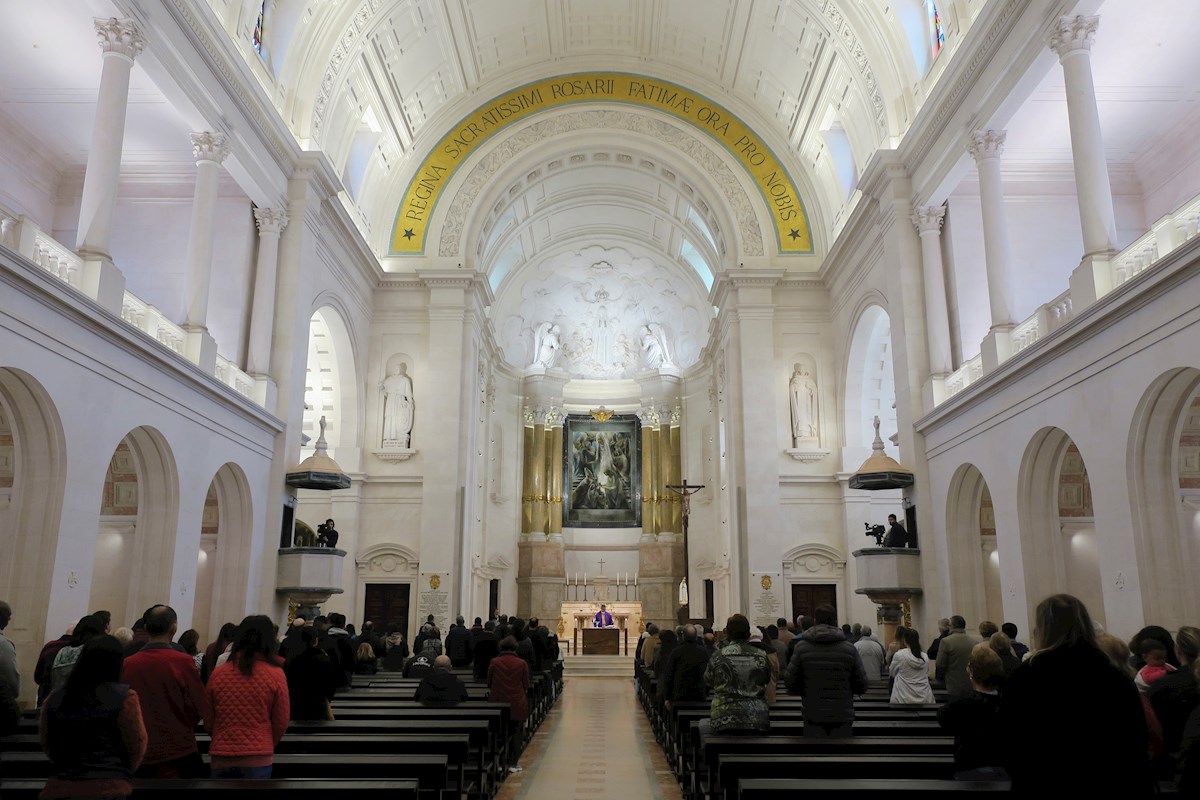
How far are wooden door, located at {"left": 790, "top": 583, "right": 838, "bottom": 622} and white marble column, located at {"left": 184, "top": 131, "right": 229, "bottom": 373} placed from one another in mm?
13907

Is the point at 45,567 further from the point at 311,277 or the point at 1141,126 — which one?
the point at 1141,126

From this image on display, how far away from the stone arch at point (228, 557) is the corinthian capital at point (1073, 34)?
13.5 meters

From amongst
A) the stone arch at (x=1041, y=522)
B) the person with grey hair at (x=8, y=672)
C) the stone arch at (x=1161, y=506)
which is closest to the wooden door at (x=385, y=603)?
the stone arch at (x=1041, y=522)

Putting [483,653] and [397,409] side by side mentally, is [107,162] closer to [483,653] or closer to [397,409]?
[483,653]

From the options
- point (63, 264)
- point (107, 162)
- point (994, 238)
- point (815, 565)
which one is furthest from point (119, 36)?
point (815, 565)

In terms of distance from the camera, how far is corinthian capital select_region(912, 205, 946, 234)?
16.8 m

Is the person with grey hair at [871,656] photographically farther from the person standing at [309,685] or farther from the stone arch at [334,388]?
the stone arch at [334,388]

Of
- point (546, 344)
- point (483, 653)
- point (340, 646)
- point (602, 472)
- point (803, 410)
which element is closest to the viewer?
point (340, 646)

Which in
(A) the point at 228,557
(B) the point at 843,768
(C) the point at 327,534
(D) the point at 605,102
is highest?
(D) the point at 605,102

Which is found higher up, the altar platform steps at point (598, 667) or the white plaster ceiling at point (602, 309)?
the white plaster ceiling at point (602, 309)

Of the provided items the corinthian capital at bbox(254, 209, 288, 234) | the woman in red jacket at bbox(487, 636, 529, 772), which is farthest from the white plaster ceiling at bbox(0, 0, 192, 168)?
the woman in red jacket at bbox(487, 636, 529, 772)

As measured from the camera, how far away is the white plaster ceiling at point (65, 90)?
45.0 ft

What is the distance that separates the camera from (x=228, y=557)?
15.3m

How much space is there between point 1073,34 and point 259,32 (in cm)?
1317
